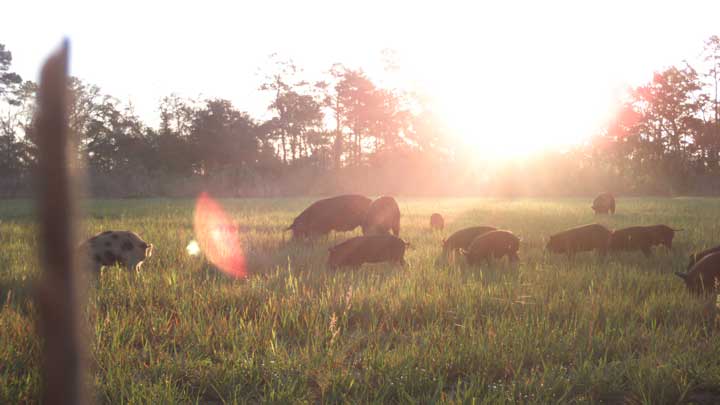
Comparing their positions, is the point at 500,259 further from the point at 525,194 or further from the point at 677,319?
the point at 525,194

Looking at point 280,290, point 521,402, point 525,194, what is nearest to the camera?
point 521,402

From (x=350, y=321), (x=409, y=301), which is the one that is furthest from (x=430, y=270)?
(x=350, y=321)

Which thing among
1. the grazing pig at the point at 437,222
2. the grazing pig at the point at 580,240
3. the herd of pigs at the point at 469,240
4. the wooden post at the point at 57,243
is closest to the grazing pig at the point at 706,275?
the herd of pigs at the point at 469,240

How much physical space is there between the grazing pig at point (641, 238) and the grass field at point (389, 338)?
200cm

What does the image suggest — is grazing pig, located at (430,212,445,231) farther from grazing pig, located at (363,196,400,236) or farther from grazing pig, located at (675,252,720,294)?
grazing pig, located at (675,252,720,294)

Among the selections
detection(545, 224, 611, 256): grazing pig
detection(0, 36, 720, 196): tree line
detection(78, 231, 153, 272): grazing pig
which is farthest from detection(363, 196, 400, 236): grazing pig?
detection(0, 36, 720, 196): tree line

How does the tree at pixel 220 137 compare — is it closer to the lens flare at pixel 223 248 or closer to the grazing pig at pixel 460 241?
the lens flare at pixel 223 248

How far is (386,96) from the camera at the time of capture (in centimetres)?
5153

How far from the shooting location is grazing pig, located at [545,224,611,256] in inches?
295

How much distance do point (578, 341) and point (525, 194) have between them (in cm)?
4182

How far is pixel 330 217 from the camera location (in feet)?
32.4

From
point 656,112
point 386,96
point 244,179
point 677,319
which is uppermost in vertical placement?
point 386,96

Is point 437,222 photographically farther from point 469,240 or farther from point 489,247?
point 489,247

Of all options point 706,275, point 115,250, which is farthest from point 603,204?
point 115,250
